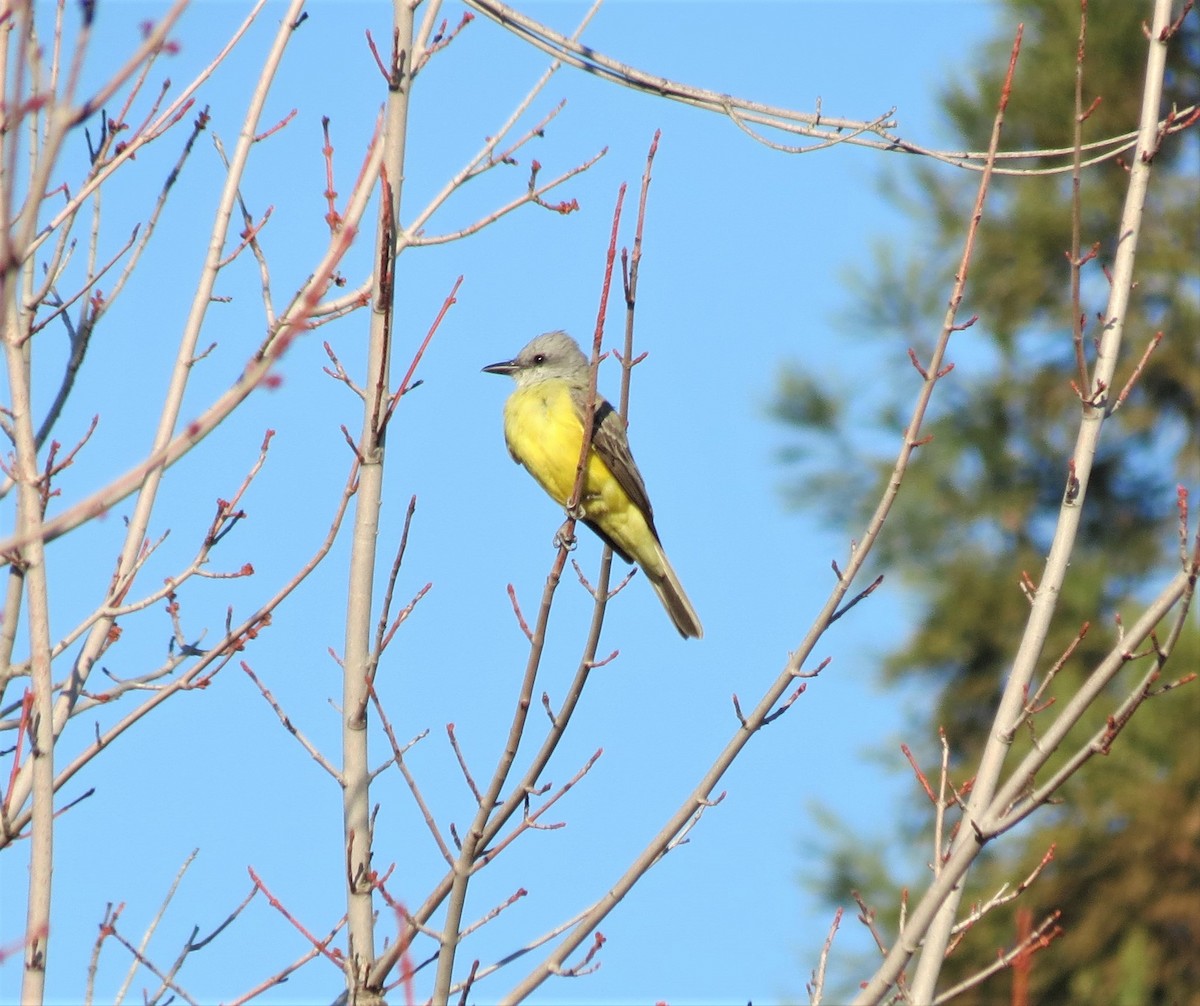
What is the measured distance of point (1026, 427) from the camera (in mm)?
14867

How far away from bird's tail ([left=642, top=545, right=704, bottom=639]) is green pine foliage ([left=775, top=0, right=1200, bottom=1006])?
6848mm

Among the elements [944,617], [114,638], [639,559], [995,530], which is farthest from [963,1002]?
[114,638]

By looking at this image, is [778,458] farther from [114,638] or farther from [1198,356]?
[114,638]

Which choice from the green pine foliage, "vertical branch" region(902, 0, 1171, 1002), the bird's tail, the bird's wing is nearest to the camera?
"vertical branch" region(902, 0, 1171, 1002)

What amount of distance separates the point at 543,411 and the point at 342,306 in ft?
9.14

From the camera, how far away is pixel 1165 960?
12609 mm

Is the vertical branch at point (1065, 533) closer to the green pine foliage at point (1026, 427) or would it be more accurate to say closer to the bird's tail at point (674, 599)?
the bird's tail at point (674, 599)

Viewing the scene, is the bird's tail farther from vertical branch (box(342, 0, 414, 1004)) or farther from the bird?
vertical branch (box(342, 0, 414, 1004))

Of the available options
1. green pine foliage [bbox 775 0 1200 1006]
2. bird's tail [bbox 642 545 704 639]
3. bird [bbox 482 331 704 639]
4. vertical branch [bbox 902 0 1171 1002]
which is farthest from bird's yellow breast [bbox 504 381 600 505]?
green pine foliage [bbox 775 0 1200 1006]

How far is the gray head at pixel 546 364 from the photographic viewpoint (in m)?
6.98

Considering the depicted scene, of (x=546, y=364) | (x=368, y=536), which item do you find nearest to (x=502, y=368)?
(x=546, y=364)

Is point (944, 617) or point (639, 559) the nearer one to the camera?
point (639, 559)

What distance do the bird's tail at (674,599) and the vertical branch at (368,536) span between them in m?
3.66

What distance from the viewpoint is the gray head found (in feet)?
22.9
